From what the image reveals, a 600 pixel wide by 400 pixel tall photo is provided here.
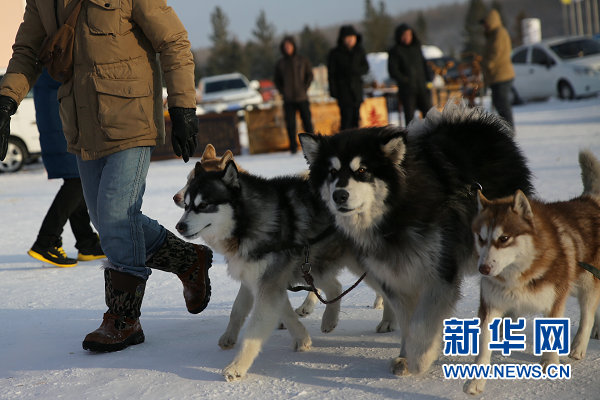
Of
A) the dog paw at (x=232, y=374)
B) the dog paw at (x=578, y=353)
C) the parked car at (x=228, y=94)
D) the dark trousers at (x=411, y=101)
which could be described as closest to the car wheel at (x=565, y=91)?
the parked car at (x=228, y=94)

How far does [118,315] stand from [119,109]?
1.01 metres

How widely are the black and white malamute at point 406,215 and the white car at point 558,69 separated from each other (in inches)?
643

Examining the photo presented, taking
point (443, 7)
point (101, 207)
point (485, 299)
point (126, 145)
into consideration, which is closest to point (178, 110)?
point (126, 145)

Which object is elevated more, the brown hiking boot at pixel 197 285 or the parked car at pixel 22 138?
the parked car at pixel 22 138

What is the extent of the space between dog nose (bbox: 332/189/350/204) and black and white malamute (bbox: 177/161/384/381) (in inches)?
12.5

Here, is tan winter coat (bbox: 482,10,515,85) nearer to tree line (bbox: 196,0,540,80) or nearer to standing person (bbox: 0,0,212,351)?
standing person (bbox: 0,0,212,351)

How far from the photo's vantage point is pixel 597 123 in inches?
474

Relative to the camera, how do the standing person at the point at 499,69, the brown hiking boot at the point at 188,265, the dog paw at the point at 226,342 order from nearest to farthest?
the dog paw at the point at 226,342, the brown hiking boot at the point at 188,265, the standing person at the point at 499,69

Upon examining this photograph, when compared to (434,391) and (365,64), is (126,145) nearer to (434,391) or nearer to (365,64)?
(434,391)

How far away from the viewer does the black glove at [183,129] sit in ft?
10.2

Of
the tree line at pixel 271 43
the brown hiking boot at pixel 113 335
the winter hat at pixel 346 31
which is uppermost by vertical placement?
the tree line at pixel 271 43

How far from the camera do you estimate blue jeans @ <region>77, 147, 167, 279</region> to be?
3051 millimetres

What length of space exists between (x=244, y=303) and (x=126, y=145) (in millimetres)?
966

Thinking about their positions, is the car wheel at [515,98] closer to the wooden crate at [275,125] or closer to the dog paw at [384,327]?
the wooden crate at [275,125]
